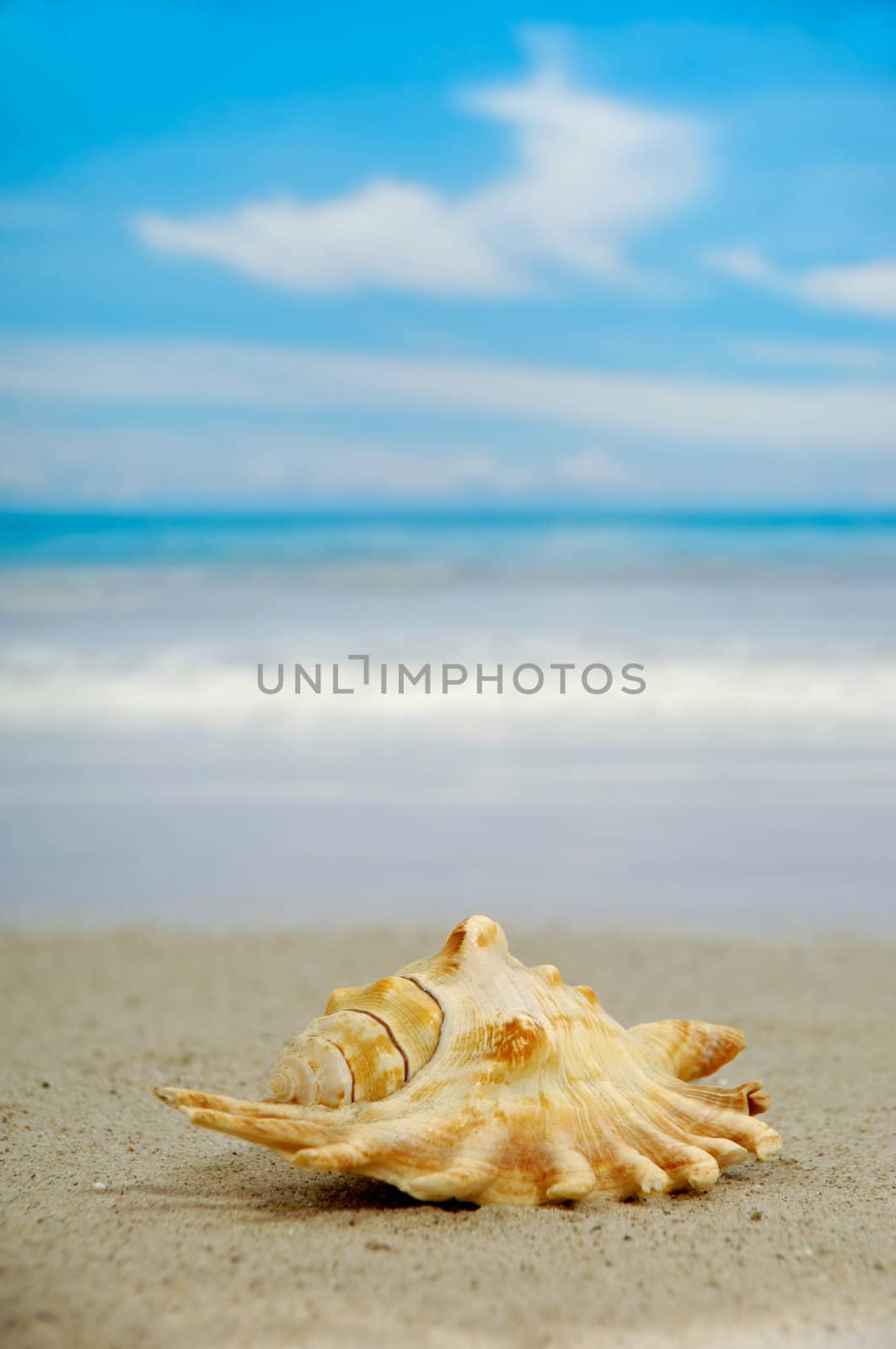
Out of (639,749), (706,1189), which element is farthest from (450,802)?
(706,1189)

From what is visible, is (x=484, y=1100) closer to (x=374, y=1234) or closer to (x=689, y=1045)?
(x=374, y=1234)

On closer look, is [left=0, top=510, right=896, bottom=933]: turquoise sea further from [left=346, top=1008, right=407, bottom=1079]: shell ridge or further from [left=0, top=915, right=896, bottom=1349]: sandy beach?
→ [left=346, top=1008, right=407, bottom=1079]: shell ridge

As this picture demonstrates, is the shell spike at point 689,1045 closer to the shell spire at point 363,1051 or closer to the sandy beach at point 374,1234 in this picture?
the sandy beach at point 374,1234

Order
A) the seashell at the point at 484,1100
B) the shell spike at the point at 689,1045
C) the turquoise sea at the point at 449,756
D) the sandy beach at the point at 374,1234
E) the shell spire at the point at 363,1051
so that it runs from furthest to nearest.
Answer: the turquoise sea at the point at 449,756 < the shell spike at the point at 689,1045 < the shell spire at the point at 363,1051 < the seashell at the point at 484,1100 < the sandy beach at the point at 374,1234

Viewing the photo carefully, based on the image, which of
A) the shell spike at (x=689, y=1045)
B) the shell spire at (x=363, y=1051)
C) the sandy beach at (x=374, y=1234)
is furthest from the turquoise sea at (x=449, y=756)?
the shell spire at (x=363, y=1051)

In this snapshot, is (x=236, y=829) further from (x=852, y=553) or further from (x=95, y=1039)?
(x=852, y=553)
